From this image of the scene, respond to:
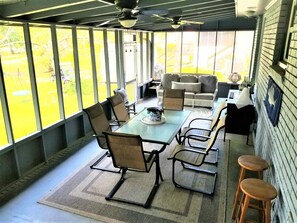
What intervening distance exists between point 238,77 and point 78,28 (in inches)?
214

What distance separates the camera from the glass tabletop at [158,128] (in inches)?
130

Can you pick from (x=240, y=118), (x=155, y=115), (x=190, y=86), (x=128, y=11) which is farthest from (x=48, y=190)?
(x=190, y=86)

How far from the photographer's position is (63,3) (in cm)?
258

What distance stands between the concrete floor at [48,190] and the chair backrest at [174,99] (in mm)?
1347

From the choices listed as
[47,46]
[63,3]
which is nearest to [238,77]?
[47,46]

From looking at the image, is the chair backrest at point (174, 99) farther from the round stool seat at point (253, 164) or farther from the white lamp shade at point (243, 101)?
the round stool seat at point (253, 164)

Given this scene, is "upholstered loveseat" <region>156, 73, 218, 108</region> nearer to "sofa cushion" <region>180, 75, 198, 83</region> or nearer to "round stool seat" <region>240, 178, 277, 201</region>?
"sofa cushion" <region>180, 75, 198, 83</region>

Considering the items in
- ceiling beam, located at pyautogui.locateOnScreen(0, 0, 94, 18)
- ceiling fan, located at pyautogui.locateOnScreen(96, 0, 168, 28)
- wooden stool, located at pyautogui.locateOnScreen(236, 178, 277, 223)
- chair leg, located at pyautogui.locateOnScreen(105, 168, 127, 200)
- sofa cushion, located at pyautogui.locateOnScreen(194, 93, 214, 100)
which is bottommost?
chair leg, located at pyautogui.locateOnScreen(105, 168, 127, 200)

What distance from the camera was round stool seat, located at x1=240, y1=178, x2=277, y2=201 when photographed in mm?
2057

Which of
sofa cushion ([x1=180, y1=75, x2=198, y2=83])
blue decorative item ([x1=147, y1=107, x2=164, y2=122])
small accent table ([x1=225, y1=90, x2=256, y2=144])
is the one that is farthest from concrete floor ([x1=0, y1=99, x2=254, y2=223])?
sofa cushion ([x1=180, y1=75, x2=198, y2=83])

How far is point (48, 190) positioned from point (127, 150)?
132cm

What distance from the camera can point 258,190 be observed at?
2127 millimetres

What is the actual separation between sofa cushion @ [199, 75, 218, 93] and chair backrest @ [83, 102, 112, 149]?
4.28 m

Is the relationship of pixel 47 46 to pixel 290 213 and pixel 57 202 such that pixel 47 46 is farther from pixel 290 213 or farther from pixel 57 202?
pixel 290 213
